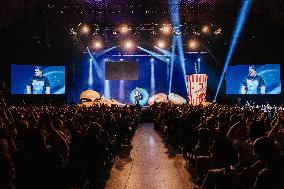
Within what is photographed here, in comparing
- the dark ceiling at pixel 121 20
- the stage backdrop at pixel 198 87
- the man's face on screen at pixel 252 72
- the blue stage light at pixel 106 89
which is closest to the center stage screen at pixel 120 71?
the blue stage light at pixel 106 89

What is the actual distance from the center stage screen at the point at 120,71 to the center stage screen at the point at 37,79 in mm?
4379

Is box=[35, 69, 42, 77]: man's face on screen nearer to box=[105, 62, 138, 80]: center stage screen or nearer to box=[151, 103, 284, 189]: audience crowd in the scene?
box=[105, 62, 138, 80]: center stage screen

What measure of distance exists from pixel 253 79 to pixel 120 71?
10.2 m

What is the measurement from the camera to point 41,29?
85.0ft

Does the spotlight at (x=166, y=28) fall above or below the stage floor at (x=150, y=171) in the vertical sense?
above

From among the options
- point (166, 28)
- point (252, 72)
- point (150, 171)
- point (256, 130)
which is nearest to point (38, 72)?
point (166, 28)

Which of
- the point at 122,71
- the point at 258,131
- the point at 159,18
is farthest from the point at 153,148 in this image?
the point at 122,71

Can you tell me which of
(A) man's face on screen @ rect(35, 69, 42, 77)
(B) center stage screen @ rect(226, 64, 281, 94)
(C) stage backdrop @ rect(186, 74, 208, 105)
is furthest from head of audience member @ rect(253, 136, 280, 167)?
(A) man's face on screen @ rect(35, 69, 42, 77)

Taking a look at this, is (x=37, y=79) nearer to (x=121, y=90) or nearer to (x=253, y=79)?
(x=121, y=90)

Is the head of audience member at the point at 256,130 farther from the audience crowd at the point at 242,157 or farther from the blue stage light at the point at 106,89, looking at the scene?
the blue stage light at the point at 106,89

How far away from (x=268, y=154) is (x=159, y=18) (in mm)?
22070

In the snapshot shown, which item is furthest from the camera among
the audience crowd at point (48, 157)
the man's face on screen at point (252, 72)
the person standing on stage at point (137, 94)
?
the person standing on stage at point (137, 94)

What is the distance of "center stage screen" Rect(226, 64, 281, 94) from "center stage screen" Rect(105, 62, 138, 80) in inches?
296

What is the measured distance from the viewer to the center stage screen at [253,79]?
2750cm
